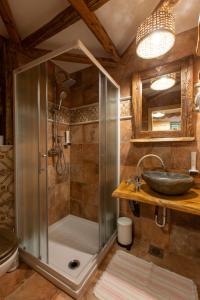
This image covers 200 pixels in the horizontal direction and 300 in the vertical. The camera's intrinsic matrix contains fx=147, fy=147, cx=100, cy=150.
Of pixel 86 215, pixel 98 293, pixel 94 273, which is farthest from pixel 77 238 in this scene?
pixel 98 293

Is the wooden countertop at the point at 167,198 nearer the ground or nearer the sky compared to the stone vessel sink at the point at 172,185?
nearer the ground

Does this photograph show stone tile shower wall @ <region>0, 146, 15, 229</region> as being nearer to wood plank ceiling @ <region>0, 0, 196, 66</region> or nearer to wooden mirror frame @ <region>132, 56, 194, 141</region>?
wood plank ceiling @ <region>0, 0, 196, 66</region>

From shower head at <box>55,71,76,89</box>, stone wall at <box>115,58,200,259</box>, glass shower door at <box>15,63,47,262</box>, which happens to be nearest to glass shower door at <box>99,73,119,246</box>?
stone wall at <box>115,58,200,259</box>

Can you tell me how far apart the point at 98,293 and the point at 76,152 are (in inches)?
67.3

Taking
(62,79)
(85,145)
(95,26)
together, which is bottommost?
(85,145)

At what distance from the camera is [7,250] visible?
3.61 ft


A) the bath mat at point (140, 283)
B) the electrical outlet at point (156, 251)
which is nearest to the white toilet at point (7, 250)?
the bath mat at point (140, 283)

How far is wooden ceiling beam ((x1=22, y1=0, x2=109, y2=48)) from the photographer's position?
1.22 m

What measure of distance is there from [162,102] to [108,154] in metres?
0.85

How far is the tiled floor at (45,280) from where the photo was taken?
1.20m

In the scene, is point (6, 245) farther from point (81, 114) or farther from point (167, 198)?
point (81, 114)

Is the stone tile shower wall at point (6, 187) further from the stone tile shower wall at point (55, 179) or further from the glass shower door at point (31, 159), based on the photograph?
the stone tile shower wall at point (55, 179)

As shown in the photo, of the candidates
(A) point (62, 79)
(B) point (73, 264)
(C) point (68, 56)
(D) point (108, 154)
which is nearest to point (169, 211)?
(D) point (108, 154)

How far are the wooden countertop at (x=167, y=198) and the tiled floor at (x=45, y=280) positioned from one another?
0.78m
